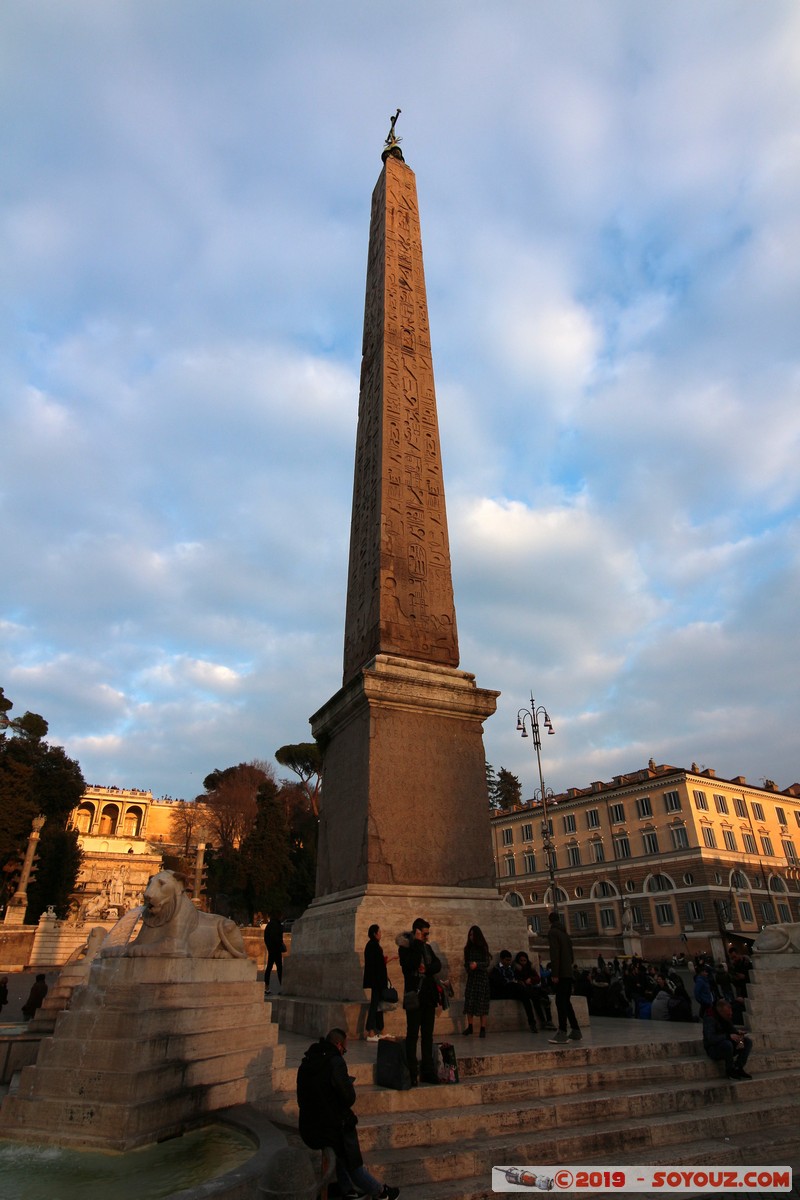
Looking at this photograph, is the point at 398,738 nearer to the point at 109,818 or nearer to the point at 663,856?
the point at 663,856

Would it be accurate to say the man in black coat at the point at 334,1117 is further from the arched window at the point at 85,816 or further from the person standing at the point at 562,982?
the arched window at the point at 85,816

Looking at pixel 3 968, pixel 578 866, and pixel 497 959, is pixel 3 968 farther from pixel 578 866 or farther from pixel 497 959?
pixel 578 866

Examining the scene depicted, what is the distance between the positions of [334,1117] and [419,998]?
1.69 meters

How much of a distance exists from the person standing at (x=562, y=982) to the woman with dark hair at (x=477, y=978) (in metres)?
0.64

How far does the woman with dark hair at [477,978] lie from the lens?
657 cm

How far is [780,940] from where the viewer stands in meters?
7.93

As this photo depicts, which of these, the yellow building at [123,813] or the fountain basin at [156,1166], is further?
the yellow building at [123,813]

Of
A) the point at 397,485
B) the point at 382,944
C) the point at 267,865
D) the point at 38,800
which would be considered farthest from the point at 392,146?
Result: the point at 38,800

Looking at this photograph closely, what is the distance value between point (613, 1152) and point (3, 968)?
105 ft

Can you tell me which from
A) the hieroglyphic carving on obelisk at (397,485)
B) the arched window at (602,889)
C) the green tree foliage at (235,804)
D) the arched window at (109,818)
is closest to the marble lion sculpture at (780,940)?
the hieroglyphic carving on obelisk at (397,485)

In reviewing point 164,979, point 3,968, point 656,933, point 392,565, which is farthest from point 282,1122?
point 656,933

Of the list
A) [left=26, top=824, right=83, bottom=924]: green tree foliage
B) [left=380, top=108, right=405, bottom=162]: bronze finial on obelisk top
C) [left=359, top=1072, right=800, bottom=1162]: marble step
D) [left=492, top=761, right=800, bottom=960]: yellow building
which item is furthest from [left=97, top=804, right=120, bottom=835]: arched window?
[left=359, top=1072, right=800, bottom=1162]: marble step

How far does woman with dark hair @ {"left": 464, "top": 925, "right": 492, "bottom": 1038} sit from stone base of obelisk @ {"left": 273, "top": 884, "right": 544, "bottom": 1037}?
257mm

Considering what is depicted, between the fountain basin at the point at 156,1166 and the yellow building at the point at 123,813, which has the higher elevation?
the yellow building at the point at 123,813
